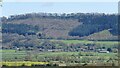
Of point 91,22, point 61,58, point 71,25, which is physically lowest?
point 71,25

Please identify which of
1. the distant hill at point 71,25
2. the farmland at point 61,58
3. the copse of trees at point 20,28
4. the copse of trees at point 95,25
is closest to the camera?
the farmland at point 61,58

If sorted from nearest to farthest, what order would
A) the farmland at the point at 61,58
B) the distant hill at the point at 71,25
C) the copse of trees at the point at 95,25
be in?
1. the farmland at the point at 61,58
2. the distant hill at the point at 71,25
3. the copse of trees at the point at 95,25

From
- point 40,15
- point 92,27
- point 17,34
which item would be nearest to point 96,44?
point 92,27

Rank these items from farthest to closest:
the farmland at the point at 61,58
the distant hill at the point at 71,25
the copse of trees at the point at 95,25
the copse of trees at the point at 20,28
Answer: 1. the copse of trees at the point at 95,25
2. the distant hill at the point at 71,25
3. the copse of trees at the point at 20,28
4. the farmland at the point at 61,58

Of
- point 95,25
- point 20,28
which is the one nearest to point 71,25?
point 95,25

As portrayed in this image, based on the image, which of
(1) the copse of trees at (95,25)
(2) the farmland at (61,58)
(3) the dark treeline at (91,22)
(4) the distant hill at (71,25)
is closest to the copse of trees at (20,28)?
(4) the distant hill at (71,25)

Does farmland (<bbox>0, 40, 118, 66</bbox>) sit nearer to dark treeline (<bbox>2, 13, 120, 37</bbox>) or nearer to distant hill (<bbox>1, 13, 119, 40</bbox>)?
distant hill (<bbox>1, 13, 119, 40</bbox>)

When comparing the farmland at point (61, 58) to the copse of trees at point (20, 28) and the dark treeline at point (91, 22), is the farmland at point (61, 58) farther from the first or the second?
the copse of trees at point (20, 28)

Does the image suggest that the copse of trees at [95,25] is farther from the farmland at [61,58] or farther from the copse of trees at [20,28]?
the copse of trees at [20,28]

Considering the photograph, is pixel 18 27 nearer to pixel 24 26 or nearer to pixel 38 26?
pixel 24 26

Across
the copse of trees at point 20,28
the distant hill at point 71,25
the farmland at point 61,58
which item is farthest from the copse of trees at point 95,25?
the copse of trees at point 20,28

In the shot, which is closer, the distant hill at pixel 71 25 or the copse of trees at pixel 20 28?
the copse of trees at pixel 20 28

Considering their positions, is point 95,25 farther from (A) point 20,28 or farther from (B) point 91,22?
(A) point 20,28
